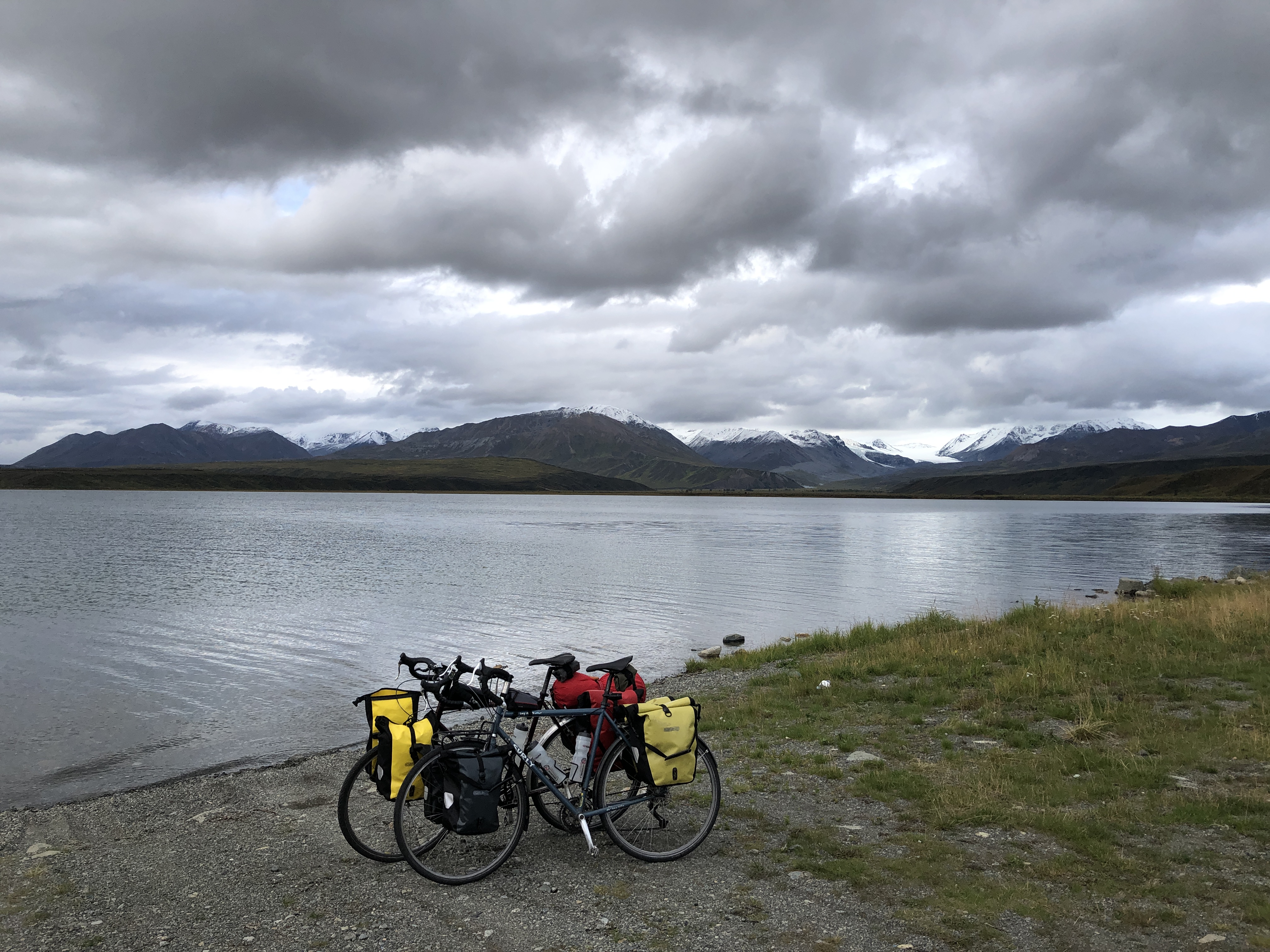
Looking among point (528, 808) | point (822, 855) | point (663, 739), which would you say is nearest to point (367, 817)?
point (528, 808)

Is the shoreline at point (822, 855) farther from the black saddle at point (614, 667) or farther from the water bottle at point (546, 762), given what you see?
the black saddle at point (614, 667)

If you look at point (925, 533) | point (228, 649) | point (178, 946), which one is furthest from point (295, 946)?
point (925, 533)

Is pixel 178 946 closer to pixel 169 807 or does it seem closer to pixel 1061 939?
pixel 169 807

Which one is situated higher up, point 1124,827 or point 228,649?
point 1124,827

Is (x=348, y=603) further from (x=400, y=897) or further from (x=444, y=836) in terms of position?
(x=400, y=897)

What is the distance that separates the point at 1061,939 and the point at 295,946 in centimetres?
622

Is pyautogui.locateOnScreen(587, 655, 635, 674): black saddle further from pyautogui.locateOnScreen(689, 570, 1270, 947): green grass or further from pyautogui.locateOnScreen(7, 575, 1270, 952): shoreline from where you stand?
pyautogui.locateOnScreen(689, 570, 1270, 947): green grass

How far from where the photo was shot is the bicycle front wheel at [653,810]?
328 inches

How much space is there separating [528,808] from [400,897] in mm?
1402

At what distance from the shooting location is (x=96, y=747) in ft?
52.7

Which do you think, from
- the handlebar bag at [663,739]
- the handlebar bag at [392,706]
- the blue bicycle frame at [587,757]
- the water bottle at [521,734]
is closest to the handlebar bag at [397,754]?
the handlebar bag at [392,706]

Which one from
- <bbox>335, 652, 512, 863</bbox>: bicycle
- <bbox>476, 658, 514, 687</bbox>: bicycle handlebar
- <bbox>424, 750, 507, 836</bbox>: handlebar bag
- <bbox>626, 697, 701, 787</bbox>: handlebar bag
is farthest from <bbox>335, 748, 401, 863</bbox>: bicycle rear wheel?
<bbox>626, 697, 701, 787</bbox>: handlebar bag

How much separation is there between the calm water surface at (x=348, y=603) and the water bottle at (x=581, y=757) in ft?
→ 30.5

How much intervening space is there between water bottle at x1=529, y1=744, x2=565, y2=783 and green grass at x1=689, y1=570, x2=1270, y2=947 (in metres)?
2.21
